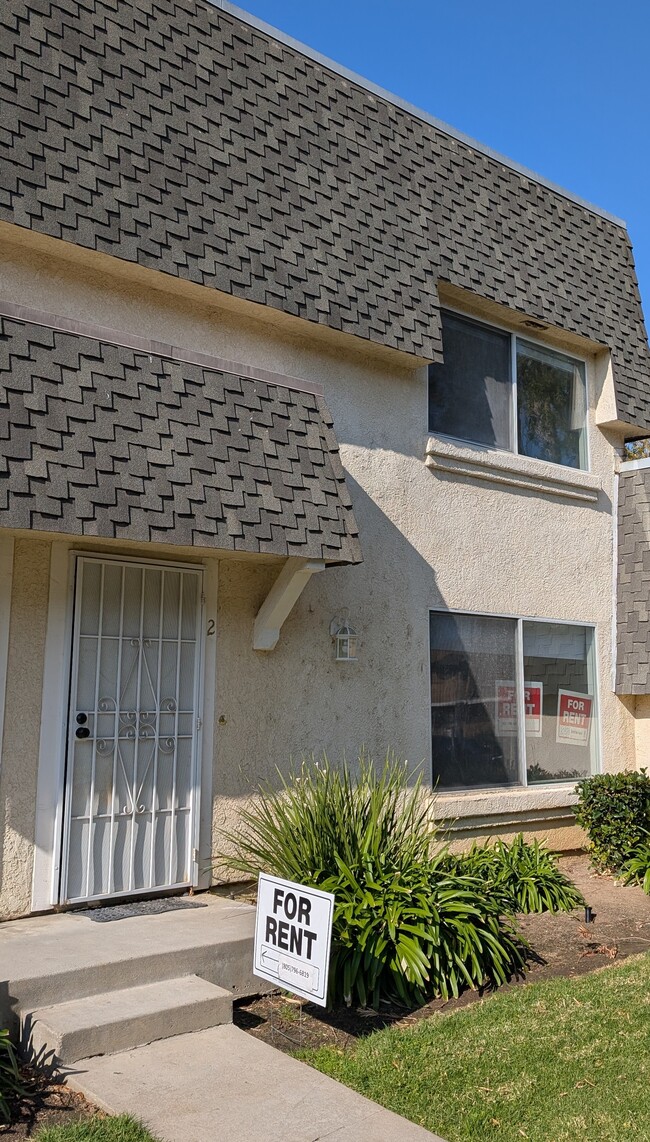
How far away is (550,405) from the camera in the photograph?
9.87 metres

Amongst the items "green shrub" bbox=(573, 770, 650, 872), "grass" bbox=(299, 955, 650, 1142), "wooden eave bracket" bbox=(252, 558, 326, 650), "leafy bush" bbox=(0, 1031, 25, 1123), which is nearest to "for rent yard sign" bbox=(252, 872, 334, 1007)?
"grass" bbox=(299, 955, 650, 1142)

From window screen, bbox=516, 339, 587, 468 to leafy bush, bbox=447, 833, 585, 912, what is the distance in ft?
13.0

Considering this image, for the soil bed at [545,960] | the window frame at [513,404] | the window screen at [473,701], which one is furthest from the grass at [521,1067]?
the window frame at [513,404]

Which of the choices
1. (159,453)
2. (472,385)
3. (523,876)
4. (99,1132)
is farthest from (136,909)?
(472,385)

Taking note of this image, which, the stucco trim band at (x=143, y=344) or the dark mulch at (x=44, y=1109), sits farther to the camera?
the stucco trim band at (x=143, y=344)

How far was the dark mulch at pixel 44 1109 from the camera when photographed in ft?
12.2

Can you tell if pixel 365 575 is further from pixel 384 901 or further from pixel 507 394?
pixel 384 901

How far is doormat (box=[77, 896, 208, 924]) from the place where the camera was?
5797mm

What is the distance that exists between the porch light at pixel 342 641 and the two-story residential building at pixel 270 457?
26 mm

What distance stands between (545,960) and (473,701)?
9.15 ft

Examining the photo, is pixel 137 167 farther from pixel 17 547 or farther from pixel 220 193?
pixel 17 547

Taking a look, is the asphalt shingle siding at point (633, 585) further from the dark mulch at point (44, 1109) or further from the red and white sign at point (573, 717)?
the dark mulch at point (44, 1109)

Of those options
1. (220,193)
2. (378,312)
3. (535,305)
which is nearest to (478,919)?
(378,312)

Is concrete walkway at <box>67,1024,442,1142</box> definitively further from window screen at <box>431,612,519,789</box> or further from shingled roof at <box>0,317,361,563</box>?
window screen at <box>431,612,519,789</box>
